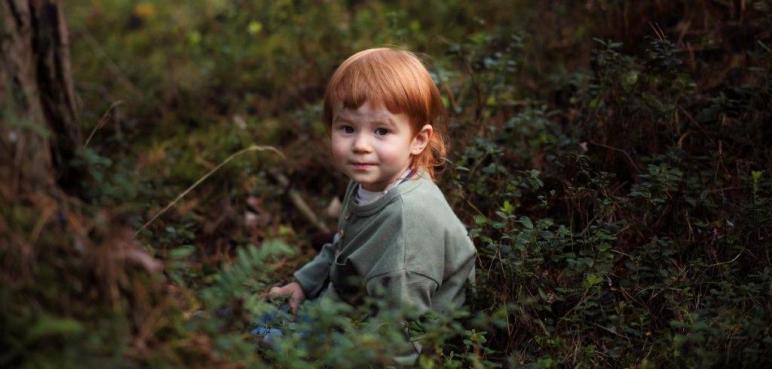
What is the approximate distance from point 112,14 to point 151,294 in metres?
6.41

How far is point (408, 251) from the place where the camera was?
296 cm

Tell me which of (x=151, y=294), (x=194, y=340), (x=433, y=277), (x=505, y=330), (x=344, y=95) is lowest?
(x=505, y=330)

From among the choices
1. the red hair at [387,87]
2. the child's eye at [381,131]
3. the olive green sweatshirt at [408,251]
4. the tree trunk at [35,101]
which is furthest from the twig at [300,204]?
the tree trunk at [35,101]

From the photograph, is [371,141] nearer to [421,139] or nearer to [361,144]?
[361,144]

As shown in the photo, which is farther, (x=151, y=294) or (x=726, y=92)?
(x=726, y=92)

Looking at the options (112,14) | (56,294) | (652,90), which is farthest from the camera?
(112,14)

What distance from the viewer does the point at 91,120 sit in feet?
16.0

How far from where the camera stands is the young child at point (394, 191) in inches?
117

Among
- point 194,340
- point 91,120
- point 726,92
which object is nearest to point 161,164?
point 91,120

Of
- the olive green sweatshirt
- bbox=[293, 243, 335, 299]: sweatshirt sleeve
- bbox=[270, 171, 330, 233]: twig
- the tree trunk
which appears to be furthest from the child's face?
bbox=[270, 171, 330, 233]: twig

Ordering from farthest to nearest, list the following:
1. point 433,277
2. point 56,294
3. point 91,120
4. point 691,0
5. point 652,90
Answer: point 91,120 < point 691,0 < point 652,90 < point 433,277 < point 56,294

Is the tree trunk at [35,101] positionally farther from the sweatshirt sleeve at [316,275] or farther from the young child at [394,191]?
the sweatshirt sleeve at [316,275]

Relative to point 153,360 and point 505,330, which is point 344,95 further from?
point 153,360

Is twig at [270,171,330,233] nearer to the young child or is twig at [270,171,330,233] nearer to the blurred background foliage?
the blurred background foliage
